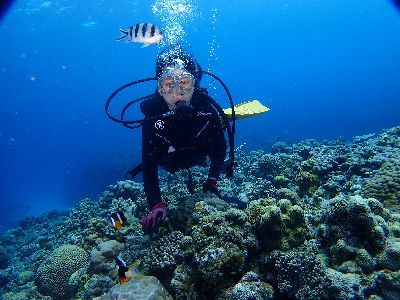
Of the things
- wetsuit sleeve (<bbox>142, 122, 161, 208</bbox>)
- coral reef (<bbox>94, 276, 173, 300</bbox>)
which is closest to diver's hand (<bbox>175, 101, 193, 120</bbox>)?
wetsuit sleeve (<bbox>142, 122, 161, 208</bbox>)

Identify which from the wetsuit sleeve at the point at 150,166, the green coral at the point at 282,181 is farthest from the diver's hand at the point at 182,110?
the green coral at the point at 282,181

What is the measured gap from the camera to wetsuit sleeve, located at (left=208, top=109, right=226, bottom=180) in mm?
6312

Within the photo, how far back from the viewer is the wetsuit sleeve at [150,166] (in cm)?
591

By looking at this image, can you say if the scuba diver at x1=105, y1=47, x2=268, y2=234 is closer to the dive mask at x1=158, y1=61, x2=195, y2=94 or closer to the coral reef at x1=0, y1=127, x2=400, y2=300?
the dive mask at x1=158, y1=61, x2=195, y2=94

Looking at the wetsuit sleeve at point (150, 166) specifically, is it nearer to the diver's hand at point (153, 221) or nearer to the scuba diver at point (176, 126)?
the scuba diver at point (176, 126)

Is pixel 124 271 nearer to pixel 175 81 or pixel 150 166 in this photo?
pixel 150 166

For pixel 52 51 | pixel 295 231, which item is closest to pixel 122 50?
pixel 52 51

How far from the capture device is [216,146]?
6668 millimetres

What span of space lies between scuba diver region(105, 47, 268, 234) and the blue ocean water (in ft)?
16.6

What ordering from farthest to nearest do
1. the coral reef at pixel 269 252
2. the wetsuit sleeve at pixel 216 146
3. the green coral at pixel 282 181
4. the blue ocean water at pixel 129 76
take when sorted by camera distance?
the blue ocean water at pixel 129 76
the green coral at pixel 282 181
the wetsuit sleeve at pixel 216 146
the coral reef at pixel 269 252

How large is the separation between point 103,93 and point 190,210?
114m

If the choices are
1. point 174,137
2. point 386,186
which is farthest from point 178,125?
point 386,186

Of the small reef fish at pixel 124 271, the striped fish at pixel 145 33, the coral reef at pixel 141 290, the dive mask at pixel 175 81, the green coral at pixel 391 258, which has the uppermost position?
the striped fish at pixel 145 33

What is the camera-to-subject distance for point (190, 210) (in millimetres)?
4887
